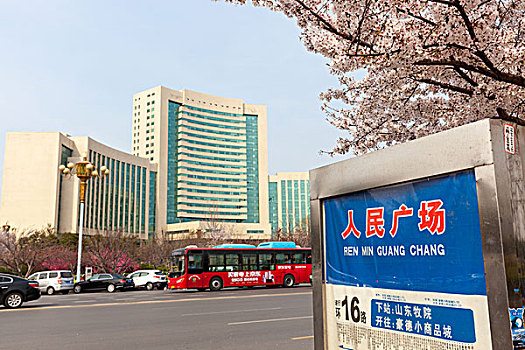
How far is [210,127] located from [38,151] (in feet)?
198

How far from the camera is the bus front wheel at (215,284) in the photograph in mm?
26688

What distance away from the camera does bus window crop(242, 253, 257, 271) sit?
27578 mm

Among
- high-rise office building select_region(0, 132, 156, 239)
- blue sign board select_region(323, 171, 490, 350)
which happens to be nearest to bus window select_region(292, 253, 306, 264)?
blue sign board select_region(323, 171, 490, 350)

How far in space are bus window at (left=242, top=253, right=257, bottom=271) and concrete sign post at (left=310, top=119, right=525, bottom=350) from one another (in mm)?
24468

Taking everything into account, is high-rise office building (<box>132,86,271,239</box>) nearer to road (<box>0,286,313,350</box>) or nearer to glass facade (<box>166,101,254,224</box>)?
glass facade (<box>166,101,254,224</box>)

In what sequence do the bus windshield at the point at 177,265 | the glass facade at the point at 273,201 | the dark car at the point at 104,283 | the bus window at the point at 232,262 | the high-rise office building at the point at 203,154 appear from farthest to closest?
the glass facade at the point at 273,201
the high-rise office building at the point at 203,154
the dark car at the point at 104,283
the bus window at the point at 232,262
the bus windshield at the point at 177,265

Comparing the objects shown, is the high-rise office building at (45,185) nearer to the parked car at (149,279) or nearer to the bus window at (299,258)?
the parked car at (149,279)

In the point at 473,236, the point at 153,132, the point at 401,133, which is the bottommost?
the point at 473,236

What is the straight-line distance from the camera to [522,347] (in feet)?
7.83

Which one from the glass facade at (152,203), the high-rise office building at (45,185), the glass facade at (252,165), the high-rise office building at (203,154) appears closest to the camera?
the high-rise office building at (45,185)

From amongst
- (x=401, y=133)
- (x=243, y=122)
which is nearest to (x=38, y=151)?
(x=243, y=122)

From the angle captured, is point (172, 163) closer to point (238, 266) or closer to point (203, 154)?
point (203, 154)

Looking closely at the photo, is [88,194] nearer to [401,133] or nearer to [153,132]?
[153,132]

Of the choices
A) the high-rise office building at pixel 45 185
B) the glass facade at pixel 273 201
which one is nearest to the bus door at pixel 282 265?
the high-rise office building at pixel 45 185
